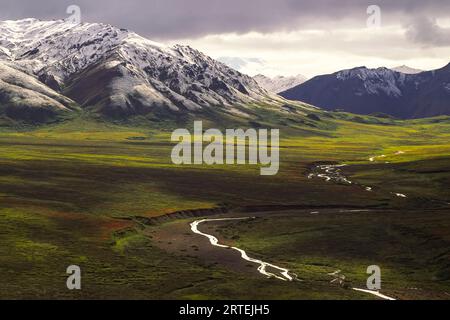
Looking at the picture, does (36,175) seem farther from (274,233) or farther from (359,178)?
(359,178)

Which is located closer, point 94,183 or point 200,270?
point 200,270

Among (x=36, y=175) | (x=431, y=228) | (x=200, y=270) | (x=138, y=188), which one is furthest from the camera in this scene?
(x=36, y=175)

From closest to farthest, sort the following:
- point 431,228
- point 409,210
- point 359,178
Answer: point 431,228 < point 409,210 < point 359,178

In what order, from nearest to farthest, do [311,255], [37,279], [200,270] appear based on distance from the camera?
[37,279] < [200,270] < [311,255]

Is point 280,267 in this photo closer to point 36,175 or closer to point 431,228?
point 431,228

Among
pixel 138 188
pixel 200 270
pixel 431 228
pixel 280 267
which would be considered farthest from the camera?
pixel 138 188

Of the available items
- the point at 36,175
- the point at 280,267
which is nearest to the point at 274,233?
the point at 280,267

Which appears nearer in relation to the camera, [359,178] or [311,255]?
[311,255]

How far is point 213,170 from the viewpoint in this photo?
19125cm

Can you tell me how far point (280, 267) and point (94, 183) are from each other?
76.7m
